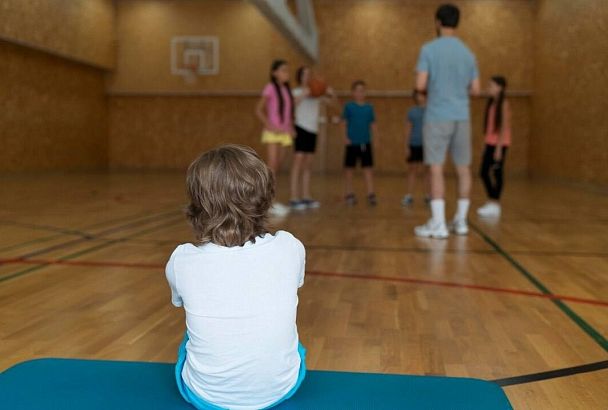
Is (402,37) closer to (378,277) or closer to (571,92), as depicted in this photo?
(571,92)

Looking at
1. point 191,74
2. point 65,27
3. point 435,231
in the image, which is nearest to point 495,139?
point 435,231

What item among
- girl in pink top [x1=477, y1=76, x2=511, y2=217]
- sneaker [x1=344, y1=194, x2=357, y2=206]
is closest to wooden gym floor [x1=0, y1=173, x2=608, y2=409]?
girl in pink top [x1=477, y1=76, x2=511, y2=217]

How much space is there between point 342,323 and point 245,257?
984mm

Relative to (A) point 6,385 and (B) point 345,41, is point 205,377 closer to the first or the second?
(A) point 6,385

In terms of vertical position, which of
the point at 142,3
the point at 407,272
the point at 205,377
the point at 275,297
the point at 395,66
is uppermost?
the point at 142,3

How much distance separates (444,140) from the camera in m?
4.21

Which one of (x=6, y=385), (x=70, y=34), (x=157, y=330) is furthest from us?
(x=70, y=34)

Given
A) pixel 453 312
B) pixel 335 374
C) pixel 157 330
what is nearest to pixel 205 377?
pixel 335 374

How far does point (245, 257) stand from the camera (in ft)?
4.17

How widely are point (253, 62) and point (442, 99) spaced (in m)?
9.56

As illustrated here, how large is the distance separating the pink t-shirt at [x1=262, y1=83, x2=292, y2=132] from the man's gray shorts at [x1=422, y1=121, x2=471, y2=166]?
5.83ft

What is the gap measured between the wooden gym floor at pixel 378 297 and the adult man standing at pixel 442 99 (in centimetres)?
37

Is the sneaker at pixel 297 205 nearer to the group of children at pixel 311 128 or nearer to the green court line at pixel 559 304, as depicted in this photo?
the group of children at pixel 311 128

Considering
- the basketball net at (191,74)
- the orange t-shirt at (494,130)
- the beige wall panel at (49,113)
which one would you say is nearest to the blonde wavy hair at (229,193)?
the orange t-shirt at (494,130)
